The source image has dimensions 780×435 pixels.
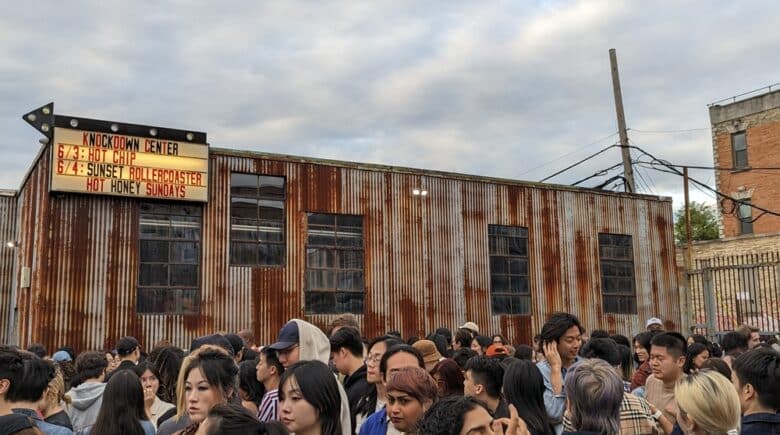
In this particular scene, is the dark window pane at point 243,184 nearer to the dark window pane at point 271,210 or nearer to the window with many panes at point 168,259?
the dark window pane at point 271,210

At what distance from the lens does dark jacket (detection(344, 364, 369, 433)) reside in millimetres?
5996

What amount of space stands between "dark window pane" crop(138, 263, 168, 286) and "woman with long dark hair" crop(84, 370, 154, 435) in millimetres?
13453

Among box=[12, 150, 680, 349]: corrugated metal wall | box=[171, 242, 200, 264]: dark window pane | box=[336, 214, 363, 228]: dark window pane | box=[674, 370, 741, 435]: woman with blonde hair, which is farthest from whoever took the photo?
box=[336, 214, 363, 228]: dark window pane

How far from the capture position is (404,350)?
18.1 ft

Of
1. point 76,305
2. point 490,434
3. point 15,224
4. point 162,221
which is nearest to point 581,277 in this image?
point 162,221

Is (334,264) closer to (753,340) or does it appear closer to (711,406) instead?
(753,340)

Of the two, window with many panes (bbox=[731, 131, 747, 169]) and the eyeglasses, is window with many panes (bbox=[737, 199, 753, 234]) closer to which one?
window with many panes (bbox=[731, 131, 747, 169])

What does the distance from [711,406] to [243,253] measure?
15803 mm

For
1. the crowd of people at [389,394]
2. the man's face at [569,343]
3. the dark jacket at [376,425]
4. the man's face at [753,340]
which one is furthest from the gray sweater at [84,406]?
the man's face at [753,340]

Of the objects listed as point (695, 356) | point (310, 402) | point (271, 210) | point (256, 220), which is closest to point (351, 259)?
point (271, 210)

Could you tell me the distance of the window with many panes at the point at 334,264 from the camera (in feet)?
65.0

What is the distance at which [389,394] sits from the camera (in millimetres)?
4535

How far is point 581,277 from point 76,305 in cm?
1589

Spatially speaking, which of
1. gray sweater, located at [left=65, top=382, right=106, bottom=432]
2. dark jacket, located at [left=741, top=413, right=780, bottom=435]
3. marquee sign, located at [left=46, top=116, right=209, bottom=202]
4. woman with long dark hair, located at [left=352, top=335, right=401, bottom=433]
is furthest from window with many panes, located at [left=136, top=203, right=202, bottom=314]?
dark jacket, located at [left=741, top=413, right=780, bottom=435]
